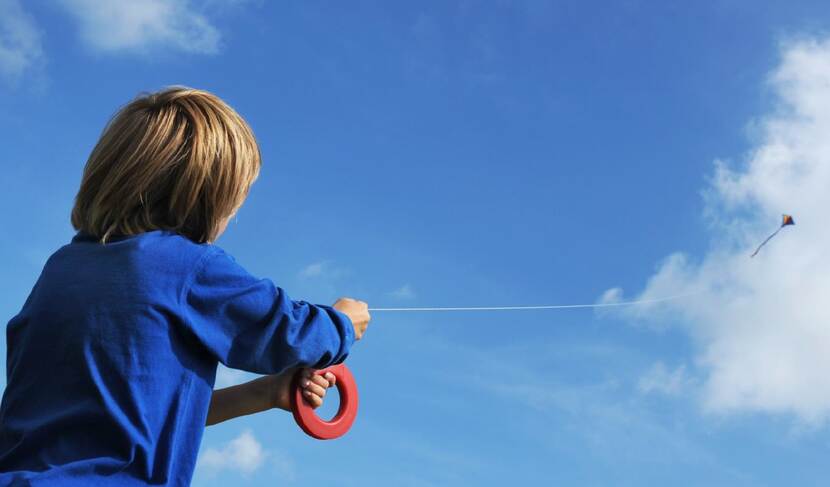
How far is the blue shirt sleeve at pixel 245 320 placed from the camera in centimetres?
236

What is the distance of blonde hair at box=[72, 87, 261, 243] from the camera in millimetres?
2449

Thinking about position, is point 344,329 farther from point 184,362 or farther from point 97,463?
point 97,463

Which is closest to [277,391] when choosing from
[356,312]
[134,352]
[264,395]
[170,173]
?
[264,395]

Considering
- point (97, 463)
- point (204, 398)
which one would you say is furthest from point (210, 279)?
point (97, 463)

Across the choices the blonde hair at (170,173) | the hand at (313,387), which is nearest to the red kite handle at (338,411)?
the hand at (313,387)

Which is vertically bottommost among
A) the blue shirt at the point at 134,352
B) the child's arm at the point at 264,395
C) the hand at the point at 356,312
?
the blue shirt at the point at 134,352

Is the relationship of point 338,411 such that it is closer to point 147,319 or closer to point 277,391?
point 277,391

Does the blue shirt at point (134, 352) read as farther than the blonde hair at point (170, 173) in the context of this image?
No

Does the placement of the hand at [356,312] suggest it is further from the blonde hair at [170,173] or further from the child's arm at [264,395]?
the blonde hair at [170,173]

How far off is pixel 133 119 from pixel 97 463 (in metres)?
0.96

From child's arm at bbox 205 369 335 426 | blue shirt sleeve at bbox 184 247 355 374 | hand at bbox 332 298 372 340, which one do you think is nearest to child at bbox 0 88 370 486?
blue shirt sleeve at bbox 184 247 355 374

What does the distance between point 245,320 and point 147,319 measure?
0.25 metres

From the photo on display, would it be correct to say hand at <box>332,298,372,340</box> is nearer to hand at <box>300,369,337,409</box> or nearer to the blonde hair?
hand at <box>300,369,337,409</box>

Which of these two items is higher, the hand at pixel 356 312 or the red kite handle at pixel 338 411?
the hand at pixel 356 312
